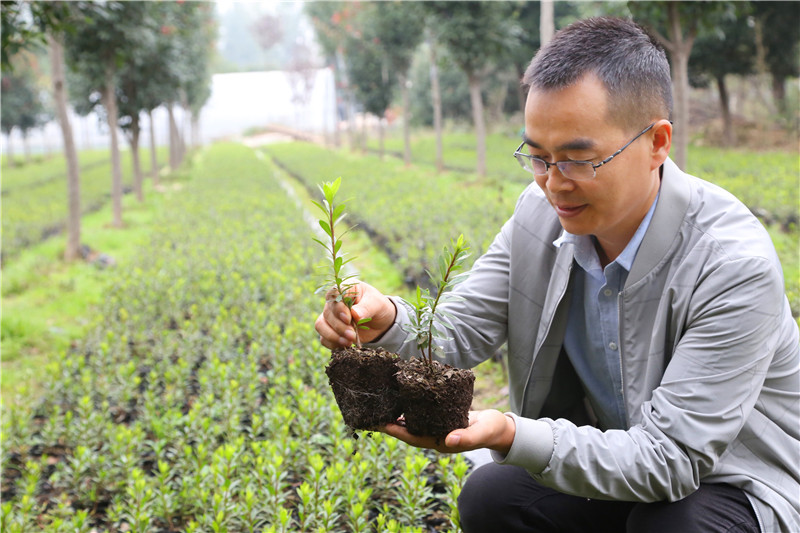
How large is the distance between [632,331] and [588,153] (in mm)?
495

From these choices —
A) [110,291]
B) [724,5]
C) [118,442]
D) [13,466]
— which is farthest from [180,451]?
[724,5]

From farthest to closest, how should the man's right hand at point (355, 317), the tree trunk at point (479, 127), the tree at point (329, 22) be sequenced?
the tree at point (329, 22), the tree trunk at point (479, 127), the man's right hand at point (355, 317)

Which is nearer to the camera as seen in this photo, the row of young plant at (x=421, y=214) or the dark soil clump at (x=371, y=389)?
the dark soil clump at (x=371, y=389)

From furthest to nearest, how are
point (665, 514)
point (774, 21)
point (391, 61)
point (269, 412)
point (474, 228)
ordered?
point (391, 61) < point (774, 21) < point (474, 228) < point (269, 412) < point (665, 514)

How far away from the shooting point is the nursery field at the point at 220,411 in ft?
9.01

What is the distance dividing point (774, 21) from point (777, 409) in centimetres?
1923

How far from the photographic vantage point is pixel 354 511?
2.50 meters

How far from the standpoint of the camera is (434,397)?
1612mm

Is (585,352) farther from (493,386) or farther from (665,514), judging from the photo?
(493,386)

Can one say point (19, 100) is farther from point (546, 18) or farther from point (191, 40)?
point (546, 18)

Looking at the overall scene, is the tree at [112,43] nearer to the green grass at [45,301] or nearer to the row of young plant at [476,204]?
the green grass at [45,301]

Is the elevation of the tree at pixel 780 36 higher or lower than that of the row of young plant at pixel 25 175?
higher

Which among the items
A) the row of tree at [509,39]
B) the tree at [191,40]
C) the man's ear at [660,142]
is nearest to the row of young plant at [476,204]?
the row of tree at [509,39]

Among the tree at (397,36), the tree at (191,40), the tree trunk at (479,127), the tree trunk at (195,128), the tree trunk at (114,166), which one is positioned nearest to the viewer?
the tree trunk at (114,166)
